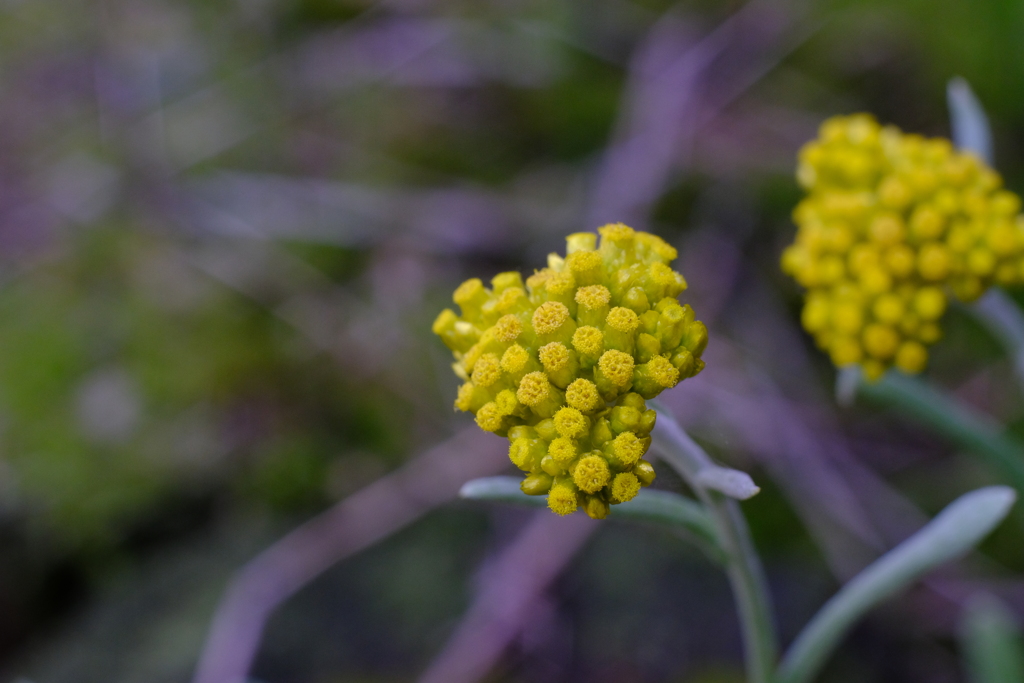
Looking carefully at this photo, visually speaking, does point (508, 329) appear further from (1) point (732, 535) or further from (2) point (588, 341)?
(1) point (732, 535)

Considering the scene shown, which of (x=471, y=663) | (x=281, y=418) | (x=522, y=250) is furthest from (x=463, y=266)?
(x=471, y=663)

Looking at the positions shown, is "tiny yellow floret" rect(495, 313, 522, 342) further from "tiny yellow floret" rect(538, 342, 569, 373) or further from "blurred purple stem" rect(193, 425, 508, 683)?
"blurred purple stem" rect(193, 425, 508, 683)

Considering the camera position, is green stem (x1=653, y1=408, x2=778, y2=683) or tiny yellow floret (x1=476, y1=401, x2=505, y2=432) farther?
green stem (x1=653, y1=408, x2=778, y2=683)

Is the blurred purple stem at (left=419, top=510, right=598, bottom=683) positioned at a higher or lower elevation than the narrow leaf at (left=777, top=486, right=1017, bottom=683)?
higher

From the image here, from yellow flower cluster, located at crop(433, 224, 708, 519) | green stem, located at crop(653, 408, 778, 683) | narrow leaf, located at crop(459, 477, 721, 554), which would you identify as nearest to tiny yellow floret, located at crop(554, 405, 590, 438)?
yellow flower cluster, located at crop(433, 224, 708, 519)

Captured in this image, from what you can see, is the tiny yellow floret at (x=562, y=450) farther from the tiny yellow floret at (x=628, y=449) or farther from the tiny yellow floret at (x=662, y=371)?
the tiny yellow floret at (x=662, y=371)

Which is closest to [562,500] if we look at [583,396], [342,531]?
[583,396]

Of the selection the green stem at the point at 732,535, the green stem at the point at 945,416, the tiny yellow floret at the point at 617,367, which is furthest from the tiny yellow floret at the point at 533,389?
the green stem at the point at 945,416
